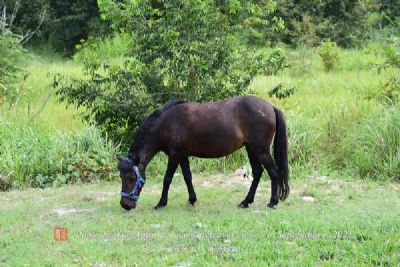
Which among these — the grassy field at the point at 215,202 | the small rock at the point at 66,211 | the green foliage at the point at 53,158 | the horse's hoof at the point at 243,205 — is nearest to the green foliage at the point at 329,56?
the grassy field at the point at 215,202

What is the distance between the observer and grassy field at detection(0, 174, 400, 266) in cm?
534

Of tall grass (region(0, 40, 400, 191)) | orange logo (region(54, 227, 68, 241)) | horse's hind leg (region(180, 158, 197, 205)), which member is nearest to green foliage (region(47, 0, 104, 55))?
tall grass (region(0, 40, 400, 191))

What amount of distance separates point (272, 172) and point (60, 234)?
259 cm

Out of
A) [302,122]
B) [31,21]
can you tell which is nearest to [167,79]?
[302,122]

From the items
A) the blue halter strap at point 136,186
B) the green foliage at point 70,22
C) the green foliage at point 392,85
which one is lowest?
the green foliage at point 70,22

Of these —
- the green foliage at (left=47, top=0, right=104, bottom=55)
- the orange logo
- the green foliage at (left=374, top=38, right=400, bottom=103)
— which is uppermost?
the green foliage at (left=374, top=38, right=400, bottom=103)

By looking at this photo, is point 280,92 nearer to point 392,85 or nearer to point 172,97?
point 172,97

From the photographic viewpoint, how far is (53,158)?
9.49 m

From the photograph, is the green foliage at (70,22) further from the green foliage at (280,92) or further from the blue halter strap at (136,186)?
the blue halter strap at (136,186)

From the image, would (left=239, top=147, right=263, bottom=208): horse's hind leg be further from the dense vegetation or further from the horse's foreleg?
the dense vegetation

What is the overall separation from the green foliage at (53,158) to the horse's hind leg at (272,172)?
325cm

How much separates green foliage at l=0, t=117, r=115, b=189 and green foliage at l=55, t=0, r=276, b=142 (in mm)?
673

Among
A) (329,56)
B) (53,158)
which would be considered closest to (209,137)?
(53,158)

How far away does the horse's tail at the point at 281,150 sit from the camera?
23.5 feet
